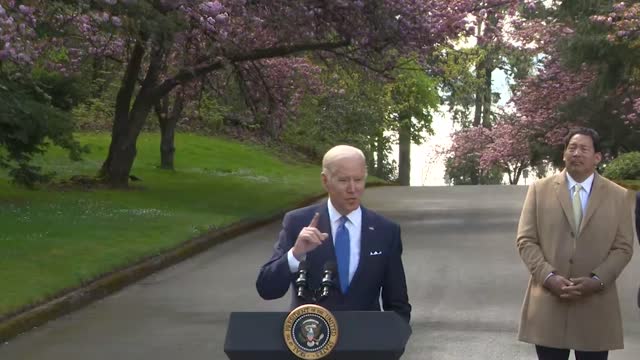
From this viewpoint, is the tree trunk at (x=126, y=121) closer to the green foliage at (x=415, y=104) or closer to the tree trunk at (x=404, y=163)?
the green foliage at (x=415, y=104)

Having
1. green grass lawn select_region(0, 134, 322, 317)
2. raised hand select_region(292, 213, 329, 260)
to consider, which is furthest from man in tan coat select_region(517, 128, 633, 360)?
green grass lawn select_region(0, 134, 322, 317)

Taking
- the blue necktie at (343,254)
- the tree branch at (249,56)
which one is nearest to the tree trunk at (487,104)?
the tree branch at (249,56)

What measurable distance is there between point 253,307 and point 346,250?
800cm

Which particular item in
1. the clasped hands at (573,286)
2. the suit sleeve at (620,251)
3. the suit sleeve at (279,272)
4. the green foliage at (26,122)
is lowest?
the green foliage at (26,122)

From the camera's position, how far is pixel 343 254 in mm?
4789

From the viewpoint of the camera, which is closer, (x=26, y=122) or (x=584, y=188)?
(x=584, y=188)

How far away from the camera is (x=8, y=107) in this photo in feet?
71.5

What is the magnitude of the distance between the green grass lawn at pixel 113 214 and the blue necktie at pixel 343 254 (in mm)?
7295

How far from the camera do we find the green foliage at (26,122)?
22.1 meters

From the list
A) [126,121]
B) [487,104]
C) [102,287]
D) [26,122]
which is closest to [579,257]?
[102,287]

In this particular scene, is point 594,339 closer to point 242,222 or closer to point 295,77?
point 242,222

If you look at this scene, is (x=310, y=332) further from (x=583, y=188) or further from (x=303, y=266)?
(x=583, y=188)

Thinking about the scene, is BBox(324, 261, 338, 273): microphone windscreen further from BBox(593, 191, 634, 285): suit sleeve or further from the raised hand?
BBox(593, 191, 634, 285): suit sleeve

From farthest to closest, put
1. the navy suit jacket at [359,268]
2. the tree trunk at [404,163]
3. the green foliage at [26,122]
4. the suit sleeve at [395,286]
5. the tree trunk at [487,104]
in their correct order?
the tree trunk at [487,104] → the tree trunk at [404,163] → the green foliage at [26,122] → the suit sleeve at [395,286] → the navy suit jacket at [359,268]
